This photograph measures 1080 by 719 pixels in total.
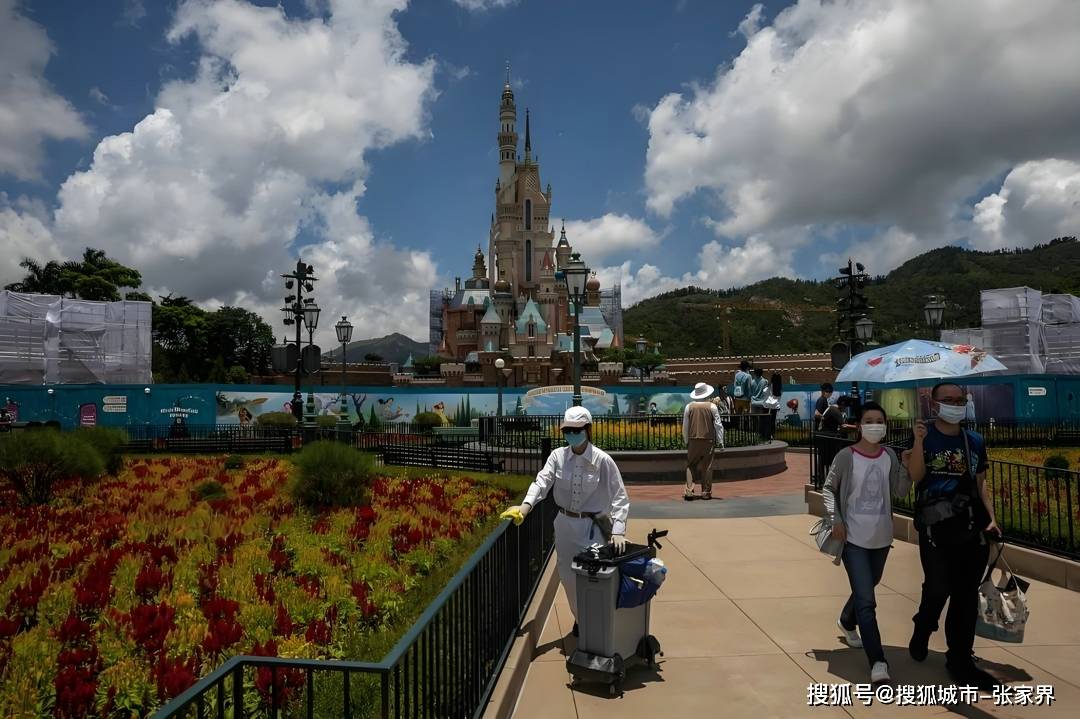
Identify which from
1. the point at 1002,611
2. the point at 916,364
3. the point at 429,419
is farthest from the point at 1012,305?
the point at 1002,611

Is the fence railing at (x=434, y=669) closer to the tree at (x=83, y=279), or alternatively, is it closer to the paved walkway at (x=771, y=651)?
the paved walkway at (x=771, y=651)

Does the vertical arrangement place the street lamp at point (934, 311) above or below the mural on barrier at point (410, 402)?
above

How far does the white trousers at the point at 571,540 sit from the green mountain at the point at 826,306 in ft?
406

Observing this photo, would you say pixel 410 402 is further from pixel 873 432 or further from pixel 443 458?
pixel 873 432

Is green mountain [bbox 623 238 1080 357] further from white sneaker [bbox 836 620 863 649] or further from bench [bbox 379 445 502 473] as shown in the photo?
white sneaker [bbox 836 620 863 649]

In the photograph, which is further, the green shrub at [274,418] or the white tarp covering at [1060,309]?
the white tarp covering at [1060,309]

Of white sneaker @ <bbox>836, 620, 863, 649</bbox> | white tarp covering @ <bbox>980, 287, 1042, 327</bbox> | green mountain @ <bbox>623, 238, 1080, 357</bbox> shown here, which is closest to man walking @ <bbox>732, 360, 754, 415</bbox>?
white sneaker @ <bbox>836, 620, 863, 649</bbox>

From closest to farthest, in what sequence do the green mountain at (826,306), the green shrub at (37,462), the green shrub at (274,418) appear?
1. the green shrub at (37,462)
2. the green shrub at (274,418)
3. the green mountain at (826,306)

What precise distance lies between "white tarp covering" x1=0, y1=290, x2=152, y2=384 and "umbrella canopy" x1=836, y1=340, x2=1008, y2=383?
4262 centimetres

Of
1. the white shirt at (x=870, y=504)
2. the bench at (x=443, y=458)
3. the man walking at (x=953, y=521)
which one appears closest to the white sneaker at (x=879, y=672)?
the man walking at (x=953, y=521)

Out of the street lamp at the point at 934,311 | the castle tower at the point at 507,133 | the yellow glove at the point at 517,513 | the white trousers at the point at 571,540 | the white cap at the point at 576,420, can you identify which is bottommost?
the white trousers at the point at 571,540

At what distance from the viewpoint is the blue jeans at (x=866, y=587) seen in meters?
4.41

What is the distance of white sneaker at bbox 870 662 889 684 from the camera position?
4.37 metres

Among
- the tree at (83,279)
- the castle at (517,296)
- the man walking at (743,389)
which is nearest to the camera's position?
the man walking at (743,389)
